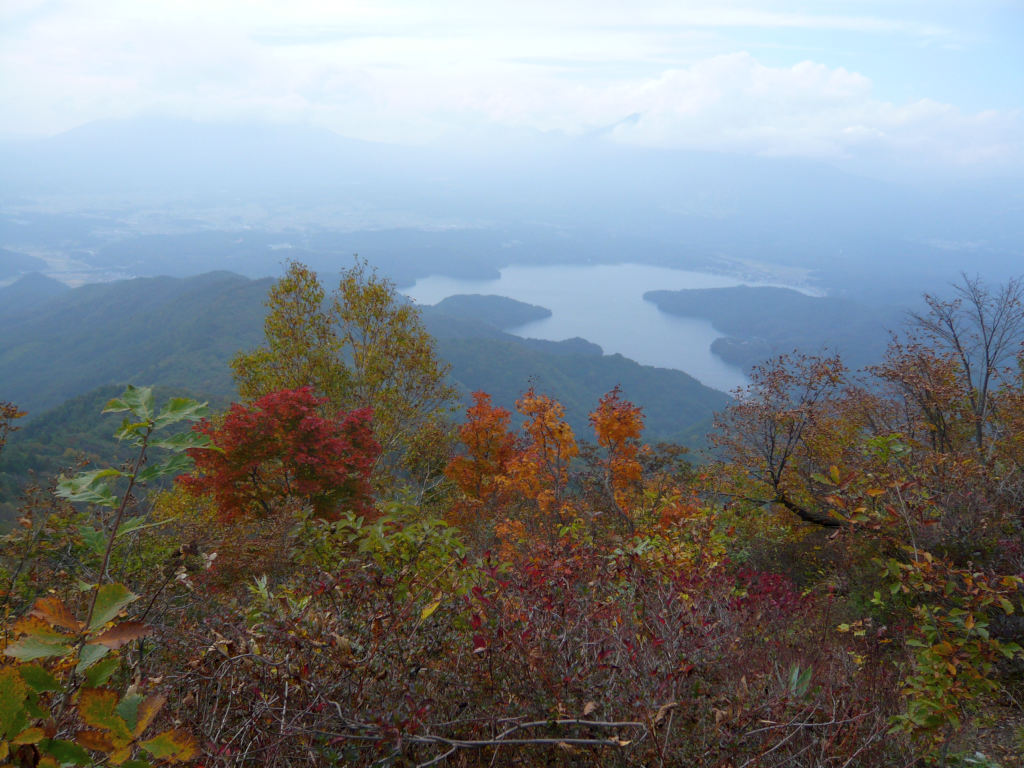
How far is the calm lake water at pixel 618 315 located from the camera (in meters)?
120

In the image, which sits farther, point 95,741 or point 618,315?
point 618,315

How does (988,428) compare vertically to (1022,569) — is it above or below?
below

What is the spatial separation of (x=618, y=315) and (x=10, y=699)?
153049 millimetres

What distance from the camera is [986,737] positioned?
329 centimetres

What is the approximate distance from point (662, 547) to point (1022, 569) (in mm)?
1988

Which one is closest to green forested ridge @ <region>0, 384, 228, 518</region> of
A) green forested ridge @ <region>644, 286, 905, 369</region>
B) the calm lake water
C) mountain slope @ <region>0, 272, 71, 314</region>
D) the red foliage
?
the red foliage

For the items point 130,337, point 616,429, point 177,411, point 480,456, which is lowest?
point 130,337

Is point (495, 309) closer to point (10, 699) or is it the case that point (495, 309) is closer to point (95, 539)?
point (95, 539)

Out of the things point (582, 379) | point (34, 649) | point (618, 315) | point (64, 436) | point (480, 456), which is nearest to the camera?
point (34, 649)

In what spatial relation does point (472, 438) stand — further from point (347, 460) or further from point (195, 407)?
point (195, 407)

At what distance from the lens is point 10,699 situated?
2.48ft

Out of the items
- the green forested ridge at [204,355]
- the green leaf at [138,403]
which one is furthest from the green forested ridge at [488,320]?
the green leaf at [138,403]

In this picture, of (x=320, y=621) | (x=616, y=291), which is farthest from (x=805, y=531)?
(x=616, y=291)

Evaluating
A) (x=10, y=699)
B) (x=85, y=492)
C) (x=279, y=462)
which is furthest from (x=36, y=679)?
(x=279, y=462)
